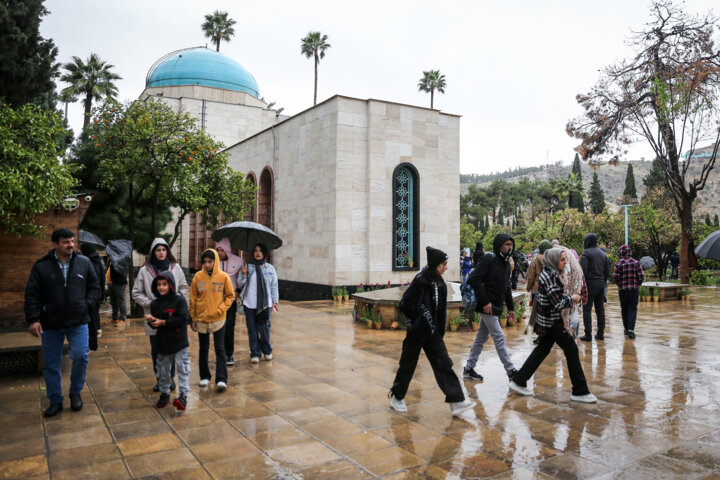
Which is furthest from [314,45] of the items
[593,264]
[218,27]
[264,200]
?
[593,264]

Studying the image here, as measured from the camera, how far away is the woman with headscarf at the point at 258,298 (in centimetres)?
747

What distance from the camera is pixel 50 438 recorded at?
447 centimetres

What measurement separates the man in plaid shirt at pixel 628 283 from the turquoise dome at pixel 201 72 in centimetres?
2968

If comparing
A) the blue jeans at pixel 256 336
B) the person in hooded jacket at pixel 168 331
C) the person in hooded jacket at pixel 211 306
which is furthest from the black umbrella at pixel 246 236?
the person in hooded jacket at pixel 168 331

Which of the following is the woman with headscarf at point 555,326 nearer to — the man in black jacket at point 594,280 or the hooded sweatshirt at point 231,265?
the man in black jacket at point 594,280

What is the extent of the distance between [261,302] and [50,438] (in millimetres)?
3362

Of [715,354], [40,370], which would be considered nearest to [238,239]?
[40,370]

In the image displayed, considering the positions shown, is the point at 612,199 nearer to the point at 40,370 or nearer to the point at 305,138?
the point at 305,138

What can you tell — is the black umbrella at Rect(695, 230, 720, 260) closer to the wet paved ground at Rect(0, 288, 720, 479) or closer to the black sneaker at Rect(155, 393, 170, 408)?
the wet paved ground at Rect(0, 288, 720, 479)

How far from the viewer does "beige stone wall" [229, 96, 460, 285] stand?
17.1 meters

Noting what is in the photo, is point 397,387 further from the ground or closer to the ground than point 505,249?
closer to the ground

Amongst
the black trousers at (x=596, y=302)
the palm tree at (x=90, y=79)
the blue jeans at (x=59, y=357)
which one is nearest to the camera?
the blue jeans at (x=59, y=357)

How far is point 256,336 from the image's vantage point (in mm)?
7723

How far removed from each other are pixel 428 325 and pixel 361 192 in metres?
12.5
